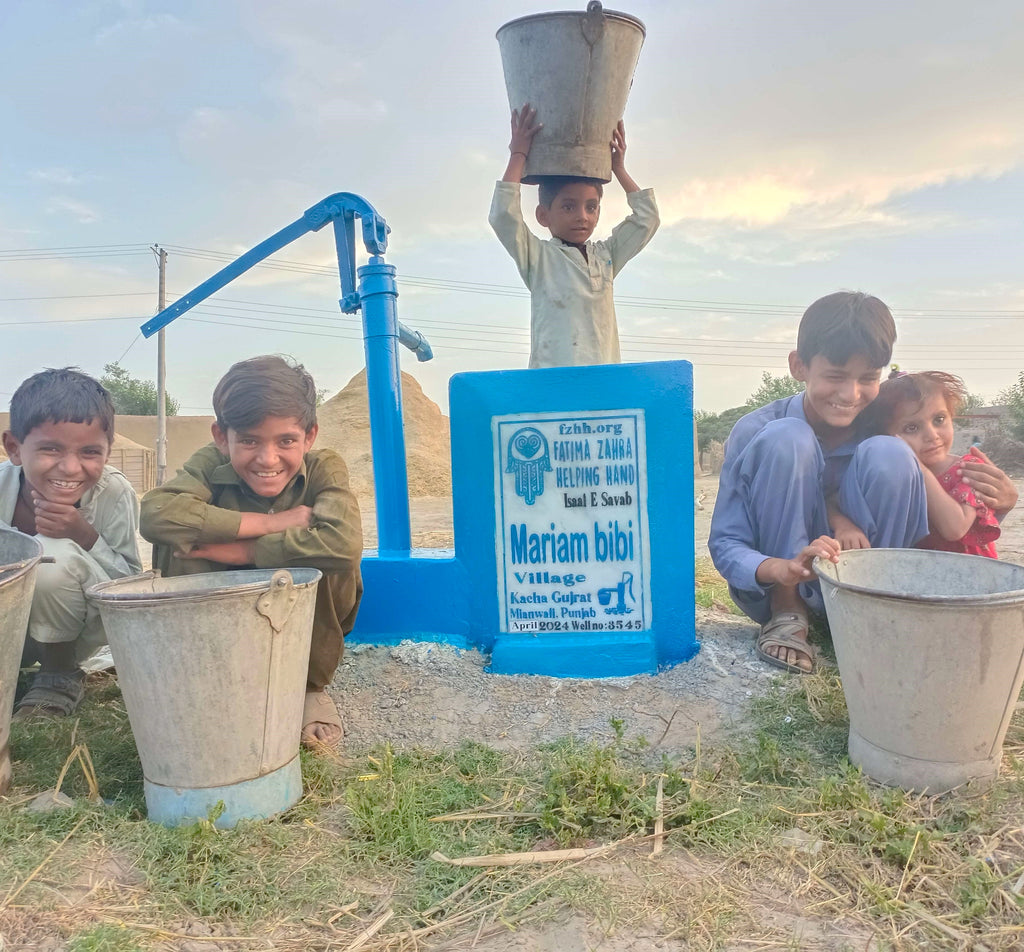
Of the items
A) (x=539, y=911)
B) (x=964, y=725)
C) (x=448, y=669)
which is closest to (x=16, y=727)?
(x=448, y=669)

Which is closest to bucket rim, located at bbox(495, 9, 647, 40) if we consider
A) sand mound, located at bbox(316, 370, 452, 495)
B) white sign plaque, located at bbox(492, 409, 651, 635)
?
white sign plaque, located at bbox(492, 409, 651, 635)

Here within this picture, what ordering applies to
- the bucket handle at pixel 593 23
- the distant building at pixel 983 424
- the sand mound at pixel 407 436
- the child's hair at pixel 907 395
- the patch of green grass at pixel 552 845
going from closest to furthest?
1. the patch of green grass at pixel 552 845
2. the child's hair at pixel 907 395
3. the bucket handle at pixel 593 23
4. the sand mound at pixel 407 436
5. the distant building at pixel 983 424

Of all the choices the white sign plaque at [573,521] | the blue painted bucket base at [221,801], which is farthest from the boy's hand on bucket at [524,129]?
the blue painted bucket base at [221,801]

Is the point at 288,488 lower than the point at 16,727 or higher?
higher

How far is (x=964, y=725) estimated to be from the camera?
1965 millimetres

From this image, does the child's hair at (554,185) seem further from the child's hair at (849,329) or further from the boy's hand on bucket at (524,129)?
the child's hair at (849,329)

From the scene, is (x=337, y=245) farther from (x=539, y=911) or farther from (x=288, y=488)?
(x=539, y=911)

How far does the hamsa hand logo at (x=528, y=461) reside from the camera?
9.66 ft

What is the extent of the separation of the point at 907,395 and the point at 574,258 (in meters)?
1.54

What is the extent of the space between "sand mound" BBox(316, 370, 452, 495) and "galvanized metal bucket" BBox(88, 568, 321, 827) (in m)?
13.4

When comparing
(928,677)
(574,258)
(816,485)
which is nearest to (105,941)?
(928,677)

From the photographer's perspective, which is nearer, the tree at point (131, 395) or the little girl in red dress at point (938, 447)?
the little girl in red dress at point (938, 447)

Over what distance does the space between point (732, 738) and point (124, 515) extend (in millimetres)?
2215

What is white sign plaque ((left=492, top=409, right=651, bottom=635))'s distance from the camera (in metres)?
2.92
